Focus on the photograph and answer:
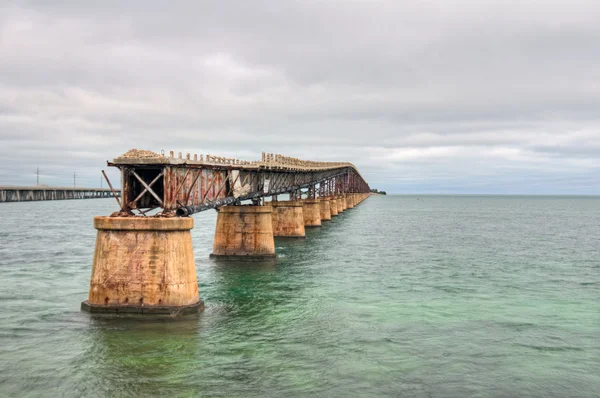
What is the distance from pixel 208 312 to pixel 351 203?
165m

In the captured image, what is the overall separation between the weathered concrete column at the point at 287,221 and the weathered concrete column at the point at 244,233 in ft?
72.1

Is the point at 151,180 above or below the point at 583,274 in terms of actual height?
above

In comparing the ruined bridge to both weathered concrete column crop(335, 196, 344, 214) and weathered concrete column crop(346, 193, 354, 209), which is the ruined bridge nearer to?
weathered concrete column crop(335, 196, 344, 214)

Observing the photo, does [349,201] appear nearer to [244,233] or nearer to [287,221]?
[287,221]

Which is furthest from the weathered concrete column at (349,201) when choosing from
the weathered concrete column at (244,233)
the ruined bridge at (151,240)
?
the ruined bridge at (151,240)

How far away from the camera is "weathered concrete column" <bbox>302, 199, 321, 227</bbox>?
93750 millimetres

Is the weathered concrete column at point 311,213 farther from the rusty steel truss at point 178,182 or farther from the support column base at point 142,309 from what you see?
the support column base at point 142,309

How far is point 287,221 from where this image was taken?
70.7 meters

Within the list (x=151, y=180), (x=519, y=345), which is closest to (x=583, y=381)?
(x=519, y=345)

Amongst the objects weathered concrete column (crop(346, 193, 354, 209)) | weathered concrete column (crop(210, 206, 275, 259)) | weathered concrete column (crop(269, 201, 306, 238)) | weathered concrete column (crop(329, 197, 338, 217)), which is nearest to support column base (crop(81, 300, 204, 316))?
weathered concrete column (crop(210, 206, 275, 259))

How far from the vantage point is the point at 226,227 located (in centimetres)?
4806

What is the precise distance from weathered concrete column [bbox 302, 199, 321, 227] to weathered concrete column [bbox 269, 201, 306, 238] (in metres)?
21.8

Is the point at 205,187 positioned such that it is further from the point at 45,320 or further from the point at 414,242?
the point at 414,242

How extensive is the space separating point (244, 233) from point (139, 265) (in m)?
23.4
